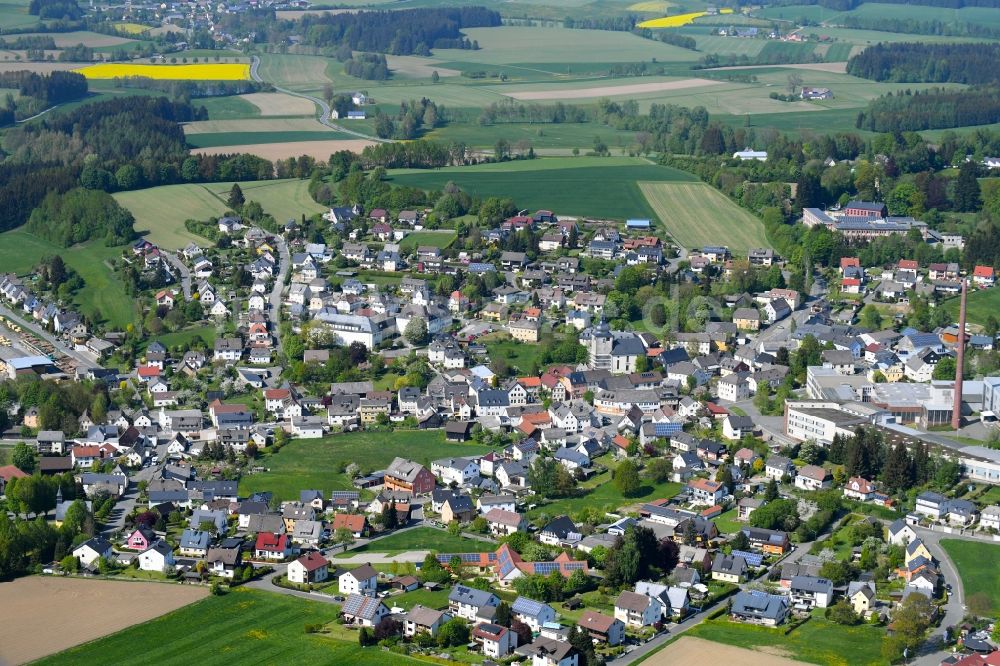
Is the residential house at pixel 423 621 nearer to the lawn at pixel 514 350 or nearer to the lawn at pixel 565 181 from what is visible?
the lawn at pixel 514 350

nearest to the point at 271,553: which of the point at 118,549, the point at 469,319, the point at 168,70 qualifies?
the point at 118,549

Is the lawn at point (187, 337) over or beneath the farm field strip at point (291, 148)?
beneath

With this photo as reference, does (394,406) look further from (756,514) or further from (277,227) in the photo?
(277,227)

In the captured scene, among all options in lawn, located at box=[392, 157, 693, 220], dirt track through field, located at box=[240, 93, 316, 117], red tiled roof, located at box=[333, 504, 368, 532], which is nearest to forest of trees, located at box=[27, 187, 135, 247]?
lawn, located at box=[392, 157, 693, 220]

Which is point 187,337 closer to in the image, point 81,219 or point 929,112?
point 81,219

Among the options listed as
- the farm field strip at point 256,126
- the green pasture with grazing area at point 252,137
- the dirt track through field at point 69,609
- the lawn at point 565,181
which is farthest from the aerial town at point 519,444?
the farm field strip at point 256,126

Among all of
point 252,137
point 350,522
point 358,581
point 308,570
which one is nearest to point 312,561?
point 308,570
